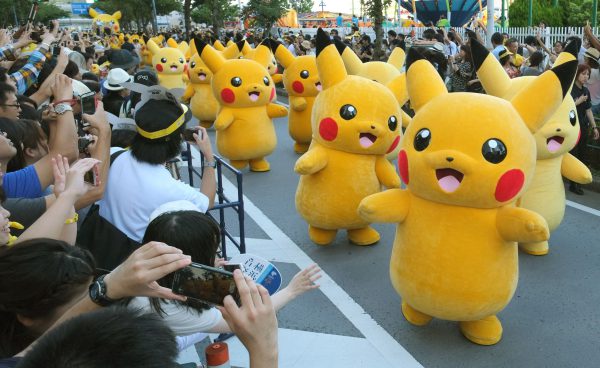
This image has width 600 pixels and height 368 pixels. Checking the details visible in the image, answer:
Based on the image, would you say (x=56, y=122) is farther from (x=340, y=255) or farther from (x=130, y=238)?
(x=340, y=255)

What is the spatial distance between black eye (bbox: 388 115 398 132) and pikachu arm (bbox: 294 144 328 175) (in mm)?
637

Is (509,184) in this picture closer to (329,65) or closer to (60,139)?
(329,65)

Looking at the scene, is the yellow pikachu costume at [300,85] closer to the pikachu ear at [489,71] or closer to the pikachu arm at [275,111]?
the pikachu arm at [275,111]

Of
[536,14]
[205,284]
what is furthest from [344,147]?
[536,14]

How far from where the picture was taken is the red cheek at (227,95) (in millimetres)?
7571

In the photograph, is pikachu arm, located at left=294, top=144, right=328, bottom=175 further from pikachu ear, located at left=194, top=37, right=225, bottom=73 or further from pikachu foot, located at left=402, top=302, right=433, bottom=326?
pikachu ear, located at left=194, top=37, right=225, bottom=73

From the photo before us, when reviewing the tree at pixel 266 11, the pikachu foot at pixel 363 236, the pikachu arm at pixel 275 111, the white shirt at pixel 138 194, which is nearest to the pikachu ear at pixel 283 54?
the pikachu arm at pixel 275 111

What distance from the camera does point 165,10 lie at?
157ft

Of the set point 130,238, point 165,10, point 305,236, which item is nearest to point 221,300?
point 130,238

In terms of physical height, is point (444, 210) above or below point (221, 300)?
below

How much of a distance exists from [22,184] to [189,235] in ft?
4.71

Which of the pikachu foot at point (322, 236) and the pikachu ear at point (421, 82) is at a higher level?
the pikachu ear at point (421, 82)

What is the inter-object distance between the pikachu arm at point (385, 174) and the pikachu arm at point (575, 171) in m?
1.49

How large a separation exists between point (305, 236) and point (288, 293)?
3.61 meters
